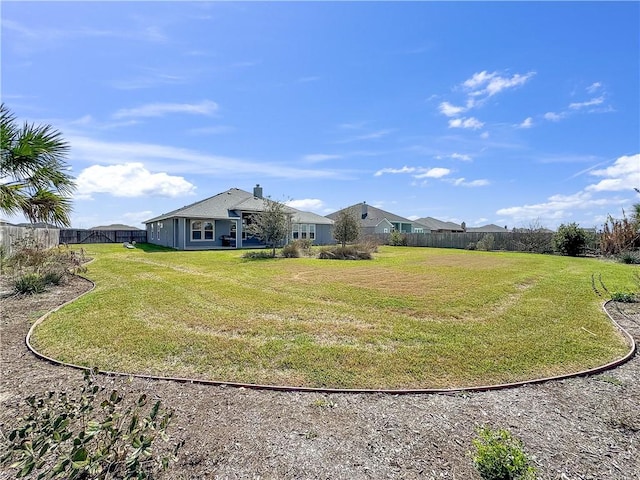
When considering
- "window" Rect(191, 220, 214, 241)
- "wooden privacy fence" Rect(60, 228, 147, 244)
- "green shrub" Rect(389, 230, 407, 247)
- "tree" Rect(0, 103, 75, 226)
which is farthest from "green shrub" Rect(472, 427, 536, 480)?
"wooden privacy fence" Rect(60, 228, 147, 244)

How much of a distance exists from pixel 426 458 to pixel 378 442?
1.23 feet

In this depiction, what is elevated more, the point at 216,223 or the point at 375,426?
the point at 216,223

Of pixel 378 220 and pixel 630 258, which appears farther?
pixel 378 220

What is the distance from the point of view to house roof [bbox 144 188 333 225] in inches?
924

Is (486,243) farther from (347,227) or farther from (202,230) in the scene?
(202,230)

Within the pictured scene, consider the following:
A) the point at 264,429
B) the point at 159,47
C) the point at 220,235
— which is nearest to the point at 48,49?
the point at 159,47

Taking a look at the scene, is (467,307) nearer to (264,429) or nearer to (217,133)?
(264,429)

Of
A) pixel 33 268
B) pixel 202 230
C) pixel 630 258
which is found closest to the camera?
pixel 33 268

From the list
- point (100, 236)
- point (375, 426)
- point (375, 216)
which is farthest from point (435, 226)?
point (375, 426)

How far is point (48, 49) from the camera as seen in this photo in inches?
264

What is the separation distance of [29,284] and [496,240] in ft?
94.5

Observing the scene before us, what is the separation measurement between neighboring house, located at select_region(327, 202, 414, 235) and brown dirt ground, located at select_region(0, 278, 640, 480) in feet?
117

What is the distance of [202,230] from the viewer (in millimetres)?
23922

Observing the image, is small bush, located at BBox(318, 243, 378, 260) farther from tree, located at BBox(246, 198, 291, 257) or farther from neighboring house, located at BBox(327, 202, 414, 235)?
neighboring house, located at BBox(327, 202, 414, 235)
